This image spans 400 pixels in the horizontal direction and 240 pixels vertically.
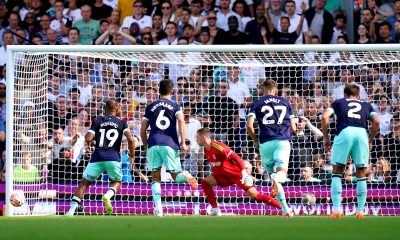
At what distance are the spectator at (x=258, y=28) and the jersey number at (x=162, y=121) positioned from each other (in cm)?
481

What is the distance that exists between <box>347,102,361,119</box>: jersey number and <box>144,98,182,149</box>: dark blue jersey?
7.78 ft

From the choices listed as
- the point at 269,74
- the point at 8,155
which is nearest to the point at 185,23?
the point at 269,74

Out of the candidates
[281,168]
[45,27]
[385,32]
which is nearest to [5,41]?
[45,27]

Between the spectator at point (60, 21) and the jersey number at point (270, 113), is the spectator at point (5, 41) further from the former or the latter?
the jersey number at point (270, 113)

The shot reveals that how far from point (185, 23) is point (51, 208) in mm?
4699

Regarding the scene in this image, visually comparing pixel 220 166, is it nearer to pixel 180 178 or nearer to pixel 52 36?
pixel 180 178

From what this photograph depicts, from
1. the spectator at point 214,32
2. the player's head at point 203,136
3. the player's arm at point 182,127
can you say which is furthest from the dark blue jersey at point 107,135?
the spectator at point 214,32

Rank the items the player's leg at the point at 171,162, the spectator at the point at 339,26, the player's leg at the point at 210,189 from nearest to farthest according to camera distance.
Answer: the player's leg at the point at 171,162 → the player's leg at the point at 210,189 → the spectator at the point at 339,26

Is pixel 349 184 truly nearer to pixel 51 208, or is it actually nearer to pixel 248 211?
pixel 248 211

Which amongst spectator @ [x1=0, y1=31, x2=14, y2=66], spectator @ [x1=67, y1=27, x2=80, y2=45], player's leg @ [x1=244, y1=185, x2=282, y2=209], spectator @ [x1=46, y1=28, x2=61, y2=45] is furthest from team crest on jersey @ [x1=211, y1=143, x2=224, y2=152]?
spectator @ [x1=0, y1=31, x2=14, y2=66]

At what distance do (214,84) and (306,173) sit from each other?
226 cm

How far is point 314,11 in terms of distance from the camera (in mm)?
19219

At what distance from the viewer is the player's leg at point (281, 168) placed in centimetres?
1410

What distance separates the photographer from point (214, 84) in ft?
58.4
